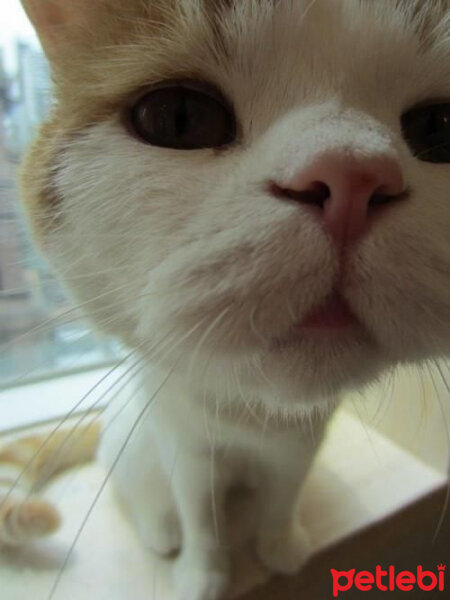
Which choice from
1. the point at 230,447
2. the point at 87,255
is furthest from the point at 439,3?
the point at 230,447

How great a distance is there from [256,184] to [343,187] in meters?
0.06

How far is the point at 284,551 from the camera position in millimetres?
694

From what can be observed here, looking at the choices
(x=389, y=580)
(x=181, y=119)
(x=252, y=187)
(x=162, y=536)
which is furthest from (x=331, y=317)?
(x=389, y=580)

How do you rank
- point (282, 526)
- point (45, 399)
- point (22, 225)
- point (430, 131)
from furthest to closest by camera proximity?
1. point (45, 399)
2. point (282, 526)
3. point (22, 225)
4. point (430, 131)

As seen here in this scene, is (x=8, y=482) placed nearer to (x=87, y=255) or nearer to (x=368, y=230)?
(x=87, y=255)

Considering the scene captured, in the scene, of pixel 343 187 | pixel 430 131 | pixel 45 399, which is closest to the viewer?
pixel 343 187

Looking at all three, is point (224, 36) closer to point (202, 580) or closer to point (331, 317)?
point (331, 317)

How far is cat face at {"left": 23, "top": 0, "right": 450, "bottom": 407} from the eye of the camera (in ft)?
1.10

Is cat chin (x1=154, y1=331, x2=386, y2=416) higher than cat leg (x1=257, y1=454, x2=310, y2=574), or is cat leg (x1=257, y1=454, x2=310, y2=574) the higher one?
cat chin (x1=154, y1=331, x2=386, y2=416)

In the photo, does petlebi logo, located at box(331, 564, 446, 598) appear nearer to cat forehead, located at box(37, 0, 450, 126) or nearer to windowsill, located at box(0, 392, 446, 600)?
windowsill, located at box(0, 392, 446, 600)

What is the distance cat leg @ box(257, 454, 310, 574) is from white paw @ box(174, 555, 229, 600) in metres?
0.07

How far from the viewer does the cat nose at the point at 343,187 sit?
33 centimetres

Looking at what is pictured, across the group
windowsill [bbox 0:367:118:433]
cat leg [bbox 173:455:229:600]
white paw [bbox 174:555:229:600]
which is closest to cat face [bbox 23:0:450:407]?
cat leg [bbox 173:455:229:600]

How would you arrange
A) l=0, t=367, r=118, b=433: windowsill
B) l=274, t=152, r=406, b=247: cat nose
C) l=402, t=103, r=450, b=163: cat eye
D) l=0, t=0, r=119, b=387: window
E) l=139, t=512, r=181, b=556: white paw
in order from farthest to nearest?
l=0, t=367, r=118, b=433: windowsill < l=139, t=512, r=181, b=556: white paw < l=0, t=0, r=119, b=387: window < l=402, t=103, r=450, b=163: cat eye < l=274, t=152, r=406, b=247: cat nose
